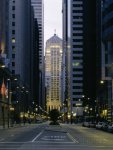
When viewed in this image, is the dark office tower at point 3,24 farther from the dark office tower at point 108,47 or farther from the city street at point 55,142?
the city street at point 55,142

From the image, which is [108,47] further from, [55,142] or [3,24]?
[55,142]

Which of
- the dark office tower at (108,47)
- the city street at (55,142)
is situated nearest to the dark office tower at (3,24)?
the dark office tower at (108,47)

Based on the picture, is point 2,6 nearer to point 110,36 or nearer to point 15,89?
point 110,36

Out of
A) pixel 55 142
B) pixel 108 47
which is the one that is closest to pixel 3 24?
pixel 108 47

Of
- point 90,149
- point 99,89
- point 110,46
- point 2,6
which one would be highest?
point 2,6

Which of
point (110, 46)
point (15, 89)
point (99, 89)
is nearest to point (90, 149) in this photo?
point (110, 46)

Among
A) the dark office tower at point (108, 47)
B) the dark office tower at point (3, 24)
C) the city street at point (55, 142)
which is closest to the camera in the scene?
the city street at point (55, 142)

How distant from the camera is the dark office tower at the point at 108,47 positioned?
122738 mm

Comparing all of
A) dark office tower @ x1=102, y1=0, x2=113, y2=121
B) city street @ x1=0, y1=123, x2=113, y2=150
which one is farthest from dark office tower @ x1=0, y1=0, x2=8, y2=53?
city street @ x1=0, y1=123, x2=113, y2=150

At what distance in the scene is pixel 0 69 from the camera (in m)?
134

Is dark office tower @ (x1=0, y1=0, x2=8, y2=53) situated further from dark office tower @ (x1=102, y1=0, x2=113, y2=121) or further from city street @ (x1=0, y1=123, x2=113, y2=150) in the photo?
city street @ (x1=0, y1=123, x2=113, y2=150)

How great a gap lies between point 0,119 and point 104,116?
27024 millimetres

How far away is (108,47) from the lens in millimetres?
138750

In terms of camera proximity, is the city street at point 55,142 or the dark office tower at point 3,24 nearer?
the city street at point 55,142
